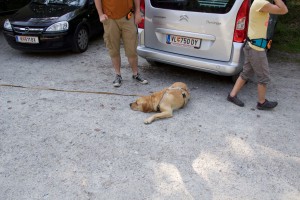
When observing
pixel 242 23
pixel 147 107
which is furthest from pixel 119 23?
pixel 242 23

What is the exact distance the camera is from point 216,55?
160 inches

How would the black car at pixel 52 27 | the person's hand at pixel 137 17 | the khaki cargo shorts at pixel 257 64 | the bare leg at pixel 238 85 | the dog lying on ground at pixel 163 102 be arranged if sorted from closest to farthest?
1. the khaki cargo shorts at pixel 257 64
2. the dog lying on ground at pixel 163 102
3. the bare leg at pixel 238 85
4. the person's hand at pixel 137 17
5. the black car at pixel 52 27

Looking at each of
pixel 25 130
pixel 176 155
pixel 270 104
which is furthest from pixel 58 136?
pixel 270 104

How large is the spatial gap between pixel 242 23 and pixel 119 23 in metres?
1.76

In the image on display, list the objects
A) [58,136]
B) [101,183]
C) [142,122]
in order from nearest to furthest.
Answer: [101,183] < [58,136] < [142,122]

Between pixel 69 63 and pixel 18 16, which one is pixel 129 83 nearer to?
pixel 69 63

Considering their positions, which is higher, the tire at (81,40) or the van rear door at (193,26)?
the van rear door at (193,26)

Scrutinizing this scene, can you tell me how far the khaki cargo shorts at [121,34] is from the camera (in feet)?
14.3

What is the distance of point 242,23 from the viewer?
3.78 m

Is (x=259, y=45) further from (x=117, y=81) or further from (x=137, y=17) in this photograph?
(x=117, y=81)

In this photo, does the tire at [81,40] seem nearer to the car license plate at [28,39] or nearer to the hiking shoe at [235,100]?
the car license plate at [28,39]

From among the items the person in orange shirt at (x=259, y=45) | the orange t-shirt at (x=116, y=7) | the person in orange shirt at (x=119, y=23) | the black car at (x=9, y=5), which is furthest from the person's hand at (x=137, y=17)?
the black car at (x=9, y=5)

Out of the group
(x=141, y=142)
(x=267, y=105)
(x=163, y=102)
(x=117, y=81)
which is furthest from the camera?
(x=117, y=81)

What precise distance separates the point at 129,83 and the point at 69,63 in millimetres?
1659
